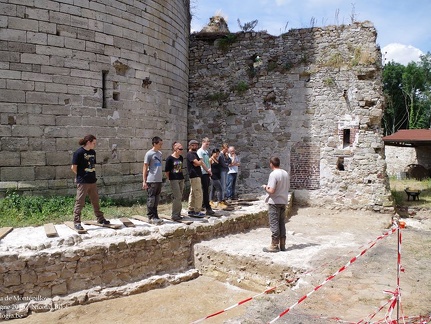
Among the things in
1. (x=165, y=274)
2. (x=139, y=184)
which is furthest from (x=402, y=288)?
(x=139, y=184)

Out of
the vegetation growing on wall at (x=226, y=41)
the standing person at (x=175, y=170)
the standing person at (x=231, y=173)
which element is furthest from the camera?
the vegetation growing on wall at (x=226, y=41)

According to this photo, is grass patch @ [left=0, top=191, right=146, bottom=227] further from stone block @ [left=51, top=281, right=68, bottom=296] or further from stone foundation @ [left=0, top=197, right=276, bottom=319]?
stone block @ [left=51, top=281, right=68, bottom=296]

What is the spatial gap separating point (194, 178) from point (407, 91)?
34200mm

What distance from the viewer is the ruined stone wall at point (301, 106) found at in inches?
440

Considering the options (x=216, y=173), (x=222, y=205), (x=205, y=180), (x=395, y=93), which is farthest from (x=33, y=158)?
(x=395, y=93)

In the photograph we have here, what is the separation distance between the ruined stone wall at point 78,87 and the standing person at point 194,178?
2.38 m

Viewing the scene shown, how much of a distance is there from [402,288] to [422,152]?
21289 millimetres

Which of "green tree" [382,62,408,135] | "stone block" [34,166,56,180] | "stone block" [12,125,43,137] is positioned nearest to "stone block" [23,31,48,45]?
"stone block" [12,125,43,137]

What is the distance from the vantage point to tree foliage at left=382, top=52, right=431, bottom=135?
3570 cm

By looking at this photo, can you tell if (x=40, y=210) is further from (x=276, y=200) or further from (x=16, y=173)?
(x=276, y=200)

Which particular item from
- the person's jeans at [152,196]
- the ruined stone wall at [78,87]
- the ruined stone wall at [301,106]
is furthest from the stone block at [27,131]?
the ruined stone wall at [301,106]

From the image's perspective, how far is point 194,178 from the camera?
7.83 meters

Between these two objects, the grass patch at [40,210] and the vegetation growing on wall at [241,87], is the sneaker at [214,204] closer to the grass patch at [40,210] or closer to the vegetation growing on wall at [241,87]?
the grass patch at [40,210]

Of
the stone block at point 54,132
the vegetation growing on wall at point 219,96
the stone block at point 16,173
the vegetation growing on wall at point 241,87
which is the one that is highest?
the vegetation growing on wall at point 241,87
